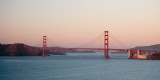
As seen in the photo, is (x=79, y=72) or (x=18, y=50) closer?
(x=79, y=72)

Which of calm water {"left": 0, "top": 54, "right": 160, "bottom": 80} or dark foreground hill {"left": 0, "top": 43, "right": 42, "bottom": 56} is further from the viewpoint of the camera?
dark foreground hill {"left": 0, "top": 43, "right": 42, "bottom": 56}

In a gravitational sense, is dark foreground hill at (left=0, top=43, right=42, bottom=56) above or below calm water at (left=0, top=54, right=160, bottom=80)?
above

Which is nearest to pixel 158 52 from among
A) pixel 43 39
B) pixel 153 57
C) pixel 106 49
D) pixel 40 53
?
pixel 153 57

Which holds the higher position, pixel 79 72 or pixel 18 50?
pixel 18 50

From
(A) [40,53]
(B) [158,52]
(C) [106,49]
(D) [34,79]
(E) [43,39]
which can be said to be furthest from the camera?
(A) [40,53]

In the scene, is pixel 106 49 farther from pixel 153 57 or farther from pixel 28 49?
pixel 28 49

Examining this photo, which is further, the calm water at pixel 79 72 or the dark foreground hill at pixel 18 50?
the dark foreground hill at pixel 18 50

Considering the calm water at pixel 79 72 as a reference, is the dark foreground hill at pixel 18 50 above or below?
above

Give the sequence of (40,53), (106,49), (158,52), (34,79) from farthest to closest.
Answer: (40,53) → (158,52) → (106,49) → (34,79)
